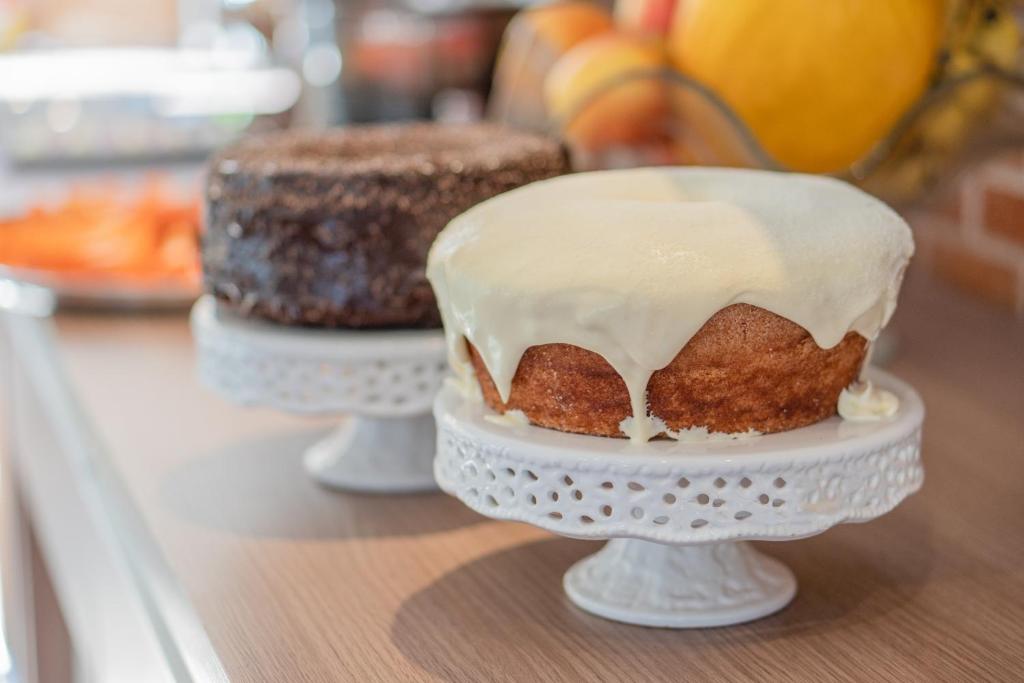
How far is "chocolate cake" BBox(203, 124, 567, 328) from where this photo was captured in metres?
0.81

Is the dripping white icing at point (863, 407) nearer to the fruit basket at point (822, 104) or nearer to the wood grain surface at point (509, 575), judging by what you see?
the wood grain surface at point (509, 575)

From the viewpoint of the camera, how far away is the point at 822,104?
2.98 ft

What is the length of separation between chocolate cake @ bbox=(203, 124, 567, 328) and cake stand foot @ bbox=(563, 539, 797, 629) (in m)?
0.24

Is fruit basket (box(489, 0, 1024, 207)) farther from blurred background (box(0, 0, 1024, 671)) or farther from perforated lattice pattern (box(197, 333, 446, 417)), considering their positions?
perforated lattice pattern (box(197, 333, 446, 417))

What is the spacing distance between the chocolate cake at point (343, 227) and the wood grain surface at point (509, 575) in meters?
0.15

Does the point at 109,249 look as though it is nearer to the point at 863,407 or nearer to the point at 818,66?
the point at 818,66

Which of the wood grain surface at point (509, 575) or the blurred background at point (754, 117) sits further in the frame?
the blurred background at point (754, 117)

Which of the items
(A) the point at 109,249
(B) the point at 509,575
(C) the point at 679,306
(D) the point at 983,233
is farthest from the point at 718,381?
(A) the point at 109,249

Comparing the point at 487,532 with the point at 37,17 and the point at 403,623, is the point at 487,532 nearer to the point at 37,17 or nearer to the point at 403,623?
the point at 403,623

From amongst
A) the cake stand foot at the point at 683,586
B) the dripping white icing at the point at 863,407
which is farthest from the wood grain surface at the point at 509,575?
the dripping white icing at the point at 863,407

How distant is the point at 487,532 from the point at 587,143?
370 mm

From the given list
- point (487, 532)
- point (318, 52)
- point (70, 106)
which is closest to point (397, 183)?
point (487, 532)

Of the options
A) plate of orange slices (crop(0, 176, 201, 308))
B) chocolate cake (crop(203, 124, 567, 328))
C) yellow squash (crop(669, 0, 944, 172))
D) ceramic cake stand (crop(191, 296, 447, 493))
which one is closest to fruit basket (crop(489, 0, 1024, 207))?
yellow squash (crop(669, 0, 944, 172))

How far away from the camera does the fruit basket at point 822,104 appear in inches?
35.5
